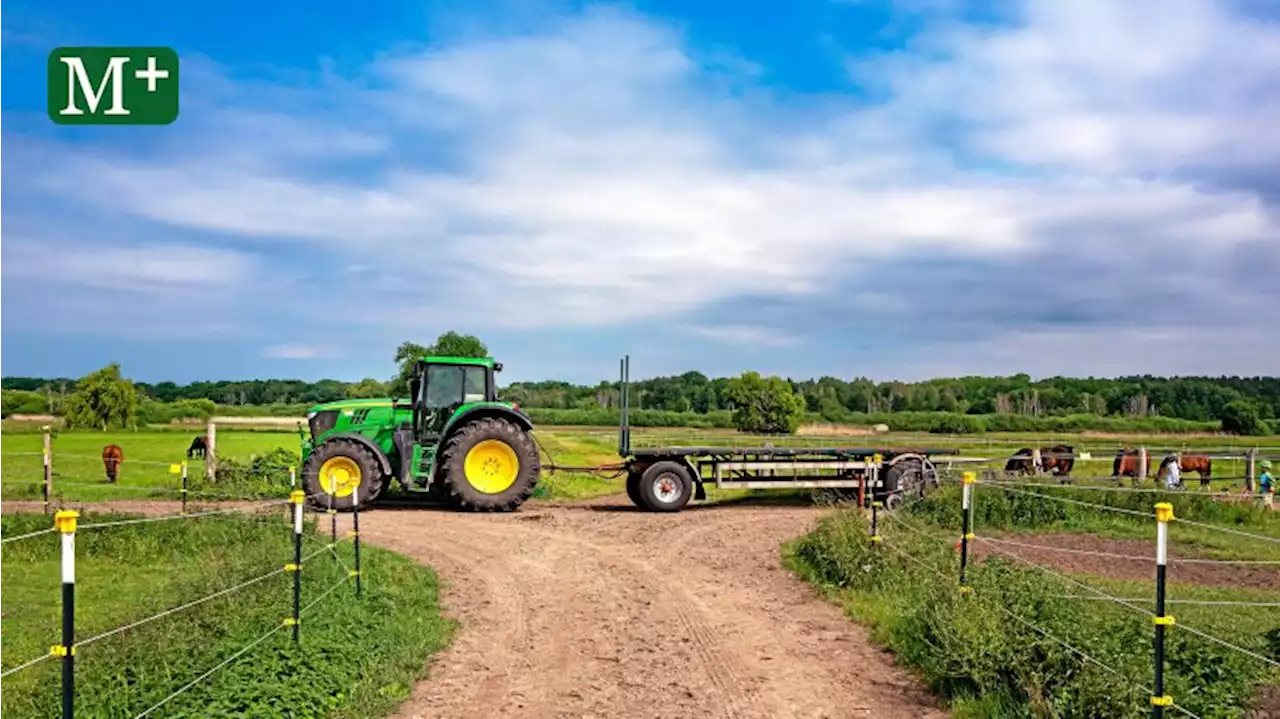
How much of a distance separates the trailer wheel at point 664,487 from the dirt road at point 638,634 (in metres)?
3.14

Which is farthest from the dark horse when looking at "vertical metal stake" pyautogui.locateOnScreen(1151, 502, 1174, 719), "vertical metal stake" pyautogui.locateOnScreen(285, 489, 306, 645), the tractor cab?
"vertical metal stake" pyautogui.locateOnScreen(285, 489, 306, 645)

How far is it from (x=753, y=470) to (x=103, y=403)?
A: 47.2 metres

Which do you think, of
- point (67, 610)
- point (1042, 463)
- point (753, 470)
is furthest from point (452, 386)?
point (1042, 463)

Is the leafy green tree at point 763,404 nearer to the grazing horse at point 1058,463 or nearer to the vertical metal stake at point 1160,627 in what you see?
the grazing horse at point 1058,463

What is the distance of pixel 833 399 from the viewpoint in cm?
9906

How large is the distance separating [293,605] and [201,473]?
65.1ft

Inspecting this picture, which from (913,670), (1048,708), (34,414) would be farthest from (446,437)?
(34,414)

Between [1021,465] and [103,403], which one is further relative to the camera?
[103,403]

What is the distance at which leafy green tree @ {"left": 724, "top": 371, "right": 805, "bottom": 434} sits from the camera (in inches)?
2672

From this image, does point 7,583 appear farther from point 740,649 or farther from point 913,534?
point 913,534

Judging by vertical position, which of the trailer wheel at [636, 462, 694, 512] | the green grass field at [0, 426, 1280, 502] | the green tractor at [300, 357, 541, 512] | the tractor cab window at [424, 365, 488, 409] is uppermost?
the tractor cab window at [424, 365, 488, 409]

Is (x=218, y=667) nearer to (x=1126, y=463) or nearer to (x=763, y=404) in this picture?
(x=1126, y=463)

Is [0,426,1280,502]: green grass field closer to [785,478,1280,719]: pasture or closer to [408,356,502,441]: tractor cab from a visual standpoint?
[408,356,502,441]: tractor cab

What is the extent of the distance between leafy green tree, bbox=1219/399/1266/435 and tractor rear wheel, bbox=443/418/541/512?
69829 mm
